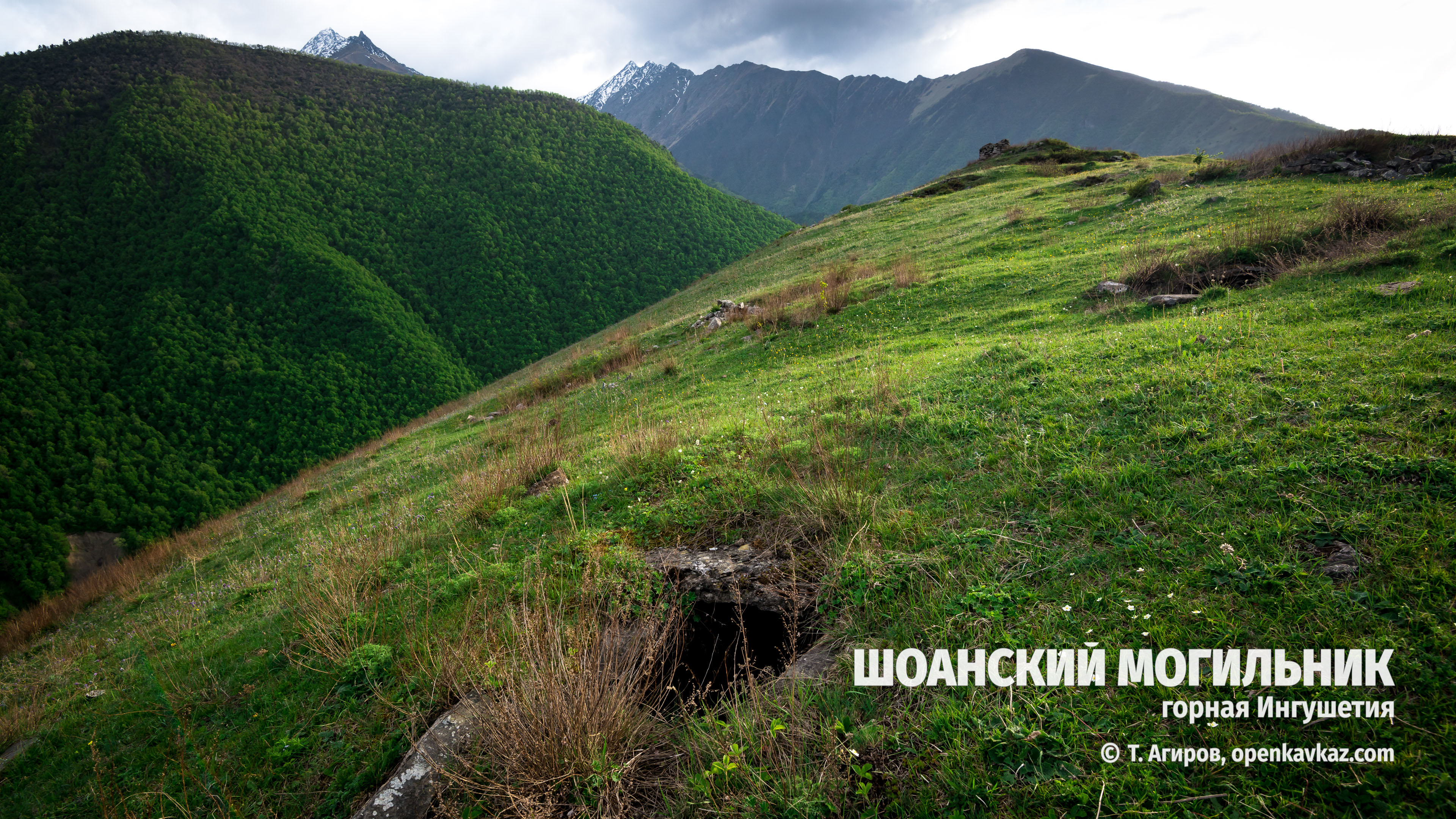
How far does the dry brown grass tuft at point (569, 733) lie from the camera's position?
3.26 meters

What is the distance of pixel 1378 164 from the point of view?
15.5 metres

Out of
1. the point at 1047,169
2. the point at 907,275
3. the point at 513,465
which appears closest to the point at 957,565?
the point at 513,465

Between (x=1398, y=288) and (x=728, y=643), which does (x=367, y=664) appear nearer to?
(x=728, y=643)

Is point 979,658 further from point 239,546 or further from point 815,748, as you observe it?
point 239,546

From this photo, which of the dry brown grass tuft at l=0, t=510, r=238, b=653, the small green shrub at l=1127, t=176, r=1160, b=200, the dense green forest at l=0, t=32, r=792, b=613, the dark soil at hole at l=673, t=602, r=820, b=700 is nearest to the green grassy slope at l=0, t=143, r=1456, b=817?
the dark soil at hole at l=673, t=602, r=820, b=700

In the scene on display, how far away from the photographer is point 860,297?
1594cm

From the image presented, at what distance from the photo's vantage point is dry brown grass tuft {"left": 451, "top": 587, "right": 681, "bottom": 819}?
3264 millimetres

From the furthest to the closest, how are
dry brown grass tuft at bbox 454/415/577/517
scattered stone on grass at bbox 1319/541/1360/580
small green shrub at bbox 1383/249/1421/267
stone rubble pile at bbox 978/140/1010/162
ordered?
stone rubble pile at bbox 978/140/1010/162, dry brown grass tuft at bbox 454/415/577/517, small green shrub at bbox 1383/249/1421/267, scattered stone on grass at bbox 1319/541/1360/580

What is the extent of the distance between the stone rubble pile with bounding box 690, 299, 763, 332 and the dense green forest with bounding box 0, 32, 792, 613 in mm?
40690

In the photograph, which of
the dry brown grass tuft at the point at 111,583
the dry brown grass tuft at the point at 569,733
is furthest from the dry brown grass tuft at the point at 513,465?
the dry brown grass tuft at the point at 111,583

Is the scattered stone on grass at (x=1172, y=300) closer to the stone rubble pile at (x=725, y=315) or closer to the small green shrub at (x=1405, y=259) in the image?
the small green shrub at (x=1405, y=259)

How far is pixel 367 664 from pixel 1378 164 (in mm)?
27231

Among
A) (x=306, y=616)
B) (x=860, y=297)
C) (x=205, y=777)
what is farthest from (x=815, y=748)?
(x=860, y=297)

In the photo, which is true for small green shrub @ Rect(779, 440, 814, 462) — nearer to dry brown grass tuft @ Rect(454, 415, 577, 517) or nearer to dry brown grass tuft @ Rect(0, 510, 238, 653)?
dry brown grass tuft @ Rect(454, 415, 577, 517)
